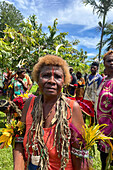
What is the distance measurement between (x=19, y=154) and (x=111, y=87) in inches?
63.2

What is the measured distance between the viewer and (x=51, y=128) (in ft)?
4.05

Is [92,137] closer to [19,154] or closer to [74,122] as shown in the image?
[74,122]

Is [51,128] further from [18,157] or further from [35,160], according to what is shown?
[18,157]

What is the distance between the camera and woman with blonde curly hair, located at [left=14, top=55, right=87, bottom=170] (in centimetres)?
118

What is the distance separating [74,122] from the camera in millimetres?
1239

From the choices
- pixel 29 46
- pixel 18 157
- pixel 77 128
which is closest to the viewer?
pixel 77 128

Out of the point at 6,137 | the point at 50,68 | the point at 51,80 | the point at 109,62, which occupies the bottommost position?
the point at 6,137

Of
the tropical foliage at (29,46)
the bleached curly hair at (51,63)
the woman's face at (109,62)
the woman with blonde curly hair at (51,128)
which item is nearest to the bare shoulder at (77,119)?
the woman with blonde curly hair at (51,128)

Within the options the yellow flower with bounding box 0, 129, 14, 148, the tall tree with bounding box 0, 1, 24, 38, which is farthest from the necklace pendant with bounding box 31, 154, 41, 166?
the tall tree with bounding box 0, 1, 24, 38

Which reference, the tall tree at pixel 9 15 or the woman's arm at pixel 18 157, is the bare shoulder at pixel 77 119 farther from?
the tall tree at pixel 9 15

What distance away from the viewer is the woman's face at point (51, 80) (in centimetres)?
123

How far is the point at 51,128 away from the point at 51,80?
1.43 feet

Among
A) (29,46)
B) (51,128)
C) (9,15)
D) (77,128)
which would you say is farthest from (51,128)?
(9,15)

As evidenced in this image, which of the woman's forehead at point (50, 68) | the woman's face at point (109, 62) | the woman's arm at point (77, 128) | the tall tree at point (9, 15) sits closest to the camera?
the woman's arm at point (77, 128)
